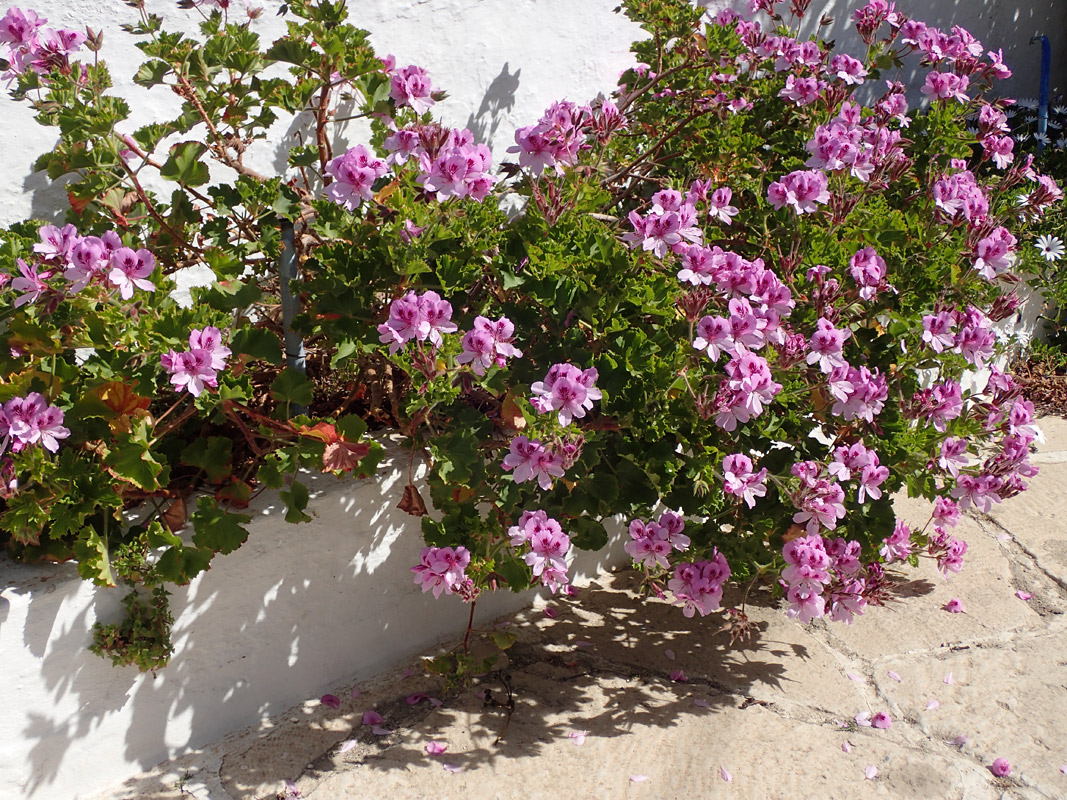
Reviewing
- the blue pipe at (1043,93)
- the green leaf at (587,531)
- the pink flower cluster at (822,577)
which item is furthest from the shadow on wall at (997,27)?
the green leaf at (587,531)

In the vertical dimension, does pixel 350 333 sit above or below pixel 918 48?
below

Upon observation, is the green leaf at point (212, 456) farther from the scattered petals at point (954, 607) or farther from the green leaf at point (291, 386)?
the scattered petals at point (954, 607)

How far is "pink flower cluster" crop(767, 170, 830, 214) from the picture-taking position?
246 cm

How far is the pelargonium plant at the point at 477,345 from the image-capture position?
2.02 m

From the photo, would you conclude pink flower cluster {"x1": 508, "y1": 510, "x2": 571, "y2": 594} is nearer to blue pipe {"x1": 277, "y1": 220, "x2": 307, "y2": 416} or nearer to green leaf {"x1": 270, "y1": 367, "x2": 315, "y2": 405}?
green leaf {"x1": 270, "y1": 367, "x2": 315, "y2": 405}

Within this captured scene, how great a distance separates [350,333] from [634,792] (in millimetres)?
1233

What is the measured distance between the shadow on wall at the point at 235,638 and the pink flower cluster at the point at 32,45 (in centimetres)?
114

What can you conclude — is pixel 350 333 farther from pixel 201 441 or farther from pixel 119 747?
pixel 119 747

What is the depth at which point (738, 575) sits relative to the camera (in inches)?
95.0

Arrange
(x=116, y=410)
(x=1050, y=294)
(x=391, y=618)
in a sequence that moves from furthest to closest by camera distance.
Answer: (x=1050, y=294)
(x=391, y=618)
(x=116, y=410)

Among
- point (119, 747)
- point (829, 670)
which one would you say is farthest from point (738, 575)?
point (119, 747)

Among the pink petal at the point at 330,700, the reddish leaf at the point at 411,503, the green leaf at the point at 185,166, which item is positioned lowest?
the pink petal at the point at 330,700

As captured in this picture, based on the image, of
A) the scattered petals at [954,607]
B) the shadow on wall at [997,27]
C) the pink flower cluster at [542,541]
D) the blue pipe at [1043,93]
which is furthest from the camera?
the blue pipe at [1043,93]

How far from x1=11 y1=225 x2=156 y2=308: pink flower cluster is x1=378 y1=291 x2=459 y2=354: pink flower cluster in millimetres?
499
